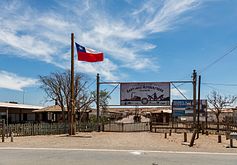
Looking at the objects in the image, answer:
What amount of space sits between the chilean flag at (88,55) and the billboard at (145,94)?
6.23 m

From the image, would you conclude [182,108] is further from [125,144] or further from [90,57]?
[125,144]

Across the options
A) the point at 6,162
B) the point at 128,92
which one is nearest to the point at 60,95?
the point at 128,92

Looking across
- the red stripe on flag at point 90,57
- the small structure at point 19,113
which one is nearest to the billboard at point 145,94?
the red stripe on flag at point 90,57

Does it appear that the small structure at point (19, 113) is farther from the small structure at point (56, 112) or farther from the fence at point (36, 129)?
the fence at point (36, 129)

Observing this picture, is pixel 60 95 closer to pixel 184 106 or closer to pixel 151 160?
pixel 184 106

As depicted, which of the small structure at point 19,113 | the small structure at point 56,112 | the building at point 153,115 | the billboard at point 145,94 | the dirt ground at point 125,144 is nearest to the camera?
the dirt ground at point 125,144

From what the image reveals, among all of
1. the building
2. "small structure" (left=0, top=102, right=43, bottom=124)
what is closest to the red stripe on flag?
the building

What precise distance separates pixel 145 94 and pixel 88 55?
→ 8.29m

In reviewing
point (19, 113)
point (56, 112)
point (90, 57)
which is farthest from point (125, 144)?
point (19, 113)

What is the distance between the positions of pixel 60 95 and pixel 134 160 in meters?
36.2

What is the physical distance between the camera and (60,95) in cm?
4750

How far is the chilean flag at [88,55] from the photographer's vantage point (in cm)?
2800

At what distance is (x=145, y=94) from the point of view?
113ft

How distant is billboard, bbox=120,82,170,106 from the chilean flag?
6.23 m
